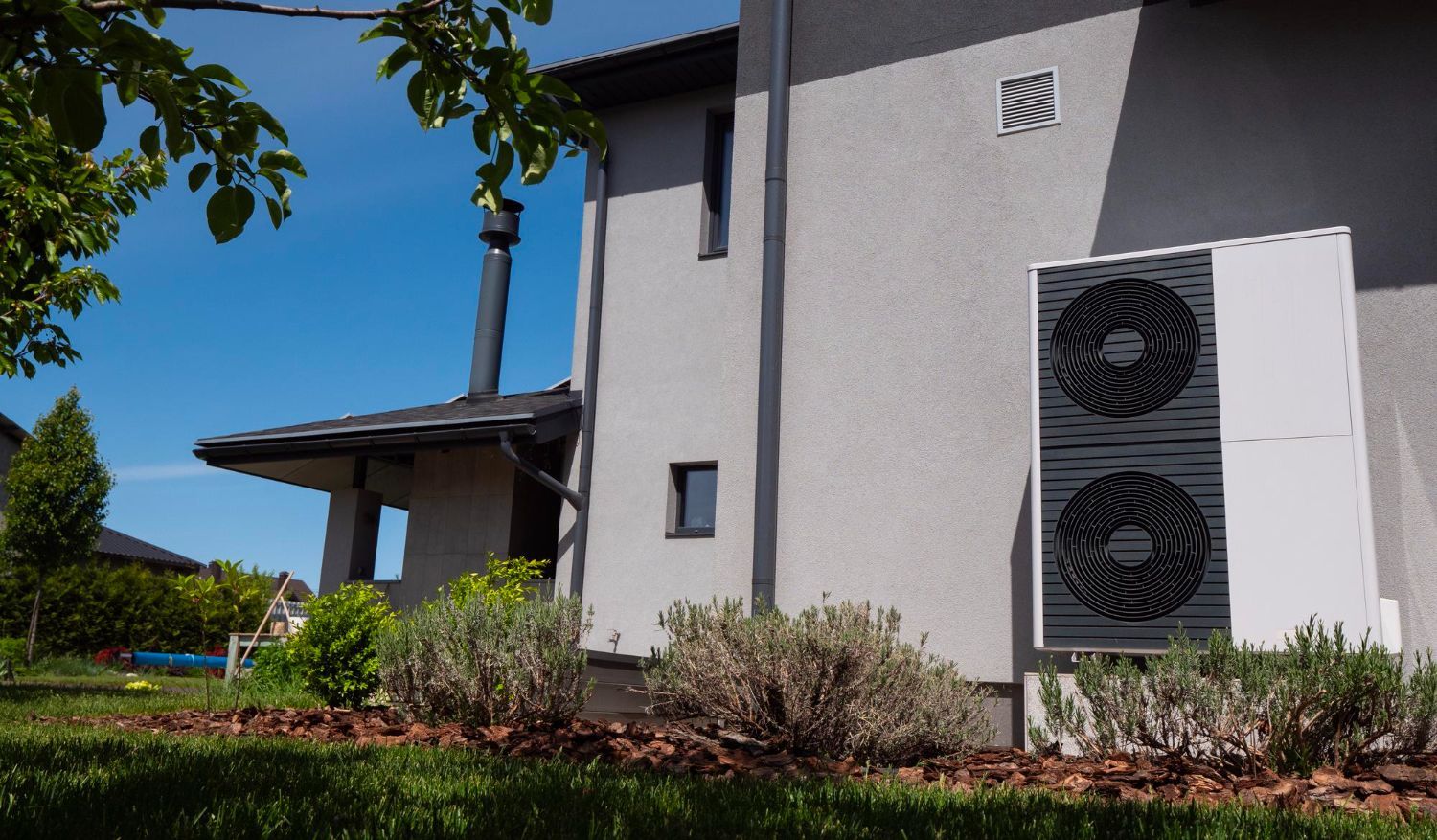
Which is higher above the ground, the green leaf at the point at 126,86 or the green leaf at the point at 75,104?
the green leaf at the point at 126,86

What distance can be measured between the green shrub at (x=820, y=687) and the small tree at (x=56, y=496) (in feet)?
52.9

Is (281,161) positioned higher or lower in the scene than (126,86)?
higher

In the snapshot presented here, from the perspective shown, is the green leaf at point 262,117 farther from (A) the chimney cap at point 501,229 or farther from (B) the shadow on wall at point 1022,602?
(A) the chimney cap at point 501,229

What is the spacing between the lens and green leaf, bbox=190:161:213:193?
7.88ft

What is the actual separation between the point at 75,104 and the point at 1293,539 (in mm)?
5429

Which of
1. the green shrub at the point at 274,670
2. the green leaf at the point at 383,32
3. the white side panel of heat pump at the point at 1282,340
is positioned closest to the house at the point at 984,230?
the white side panel of heat pump at the point at 1282,340

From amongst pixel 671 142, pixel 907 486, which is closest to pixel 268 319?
pixel 671 142

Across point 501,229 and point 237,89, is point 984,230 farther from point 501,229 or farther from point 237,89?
point 501,229

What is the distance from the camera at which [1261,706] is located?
454 cm

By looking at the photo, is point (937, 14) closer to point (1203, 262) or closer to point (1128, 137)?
point (1128, 137)

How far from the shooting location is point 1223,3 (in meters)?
6.91

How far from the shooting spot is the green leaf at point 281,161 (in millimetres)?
2566

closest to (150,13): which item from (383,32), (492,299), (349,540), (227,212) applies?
(383,32)

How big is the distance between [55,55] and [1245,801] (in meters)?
4.13
